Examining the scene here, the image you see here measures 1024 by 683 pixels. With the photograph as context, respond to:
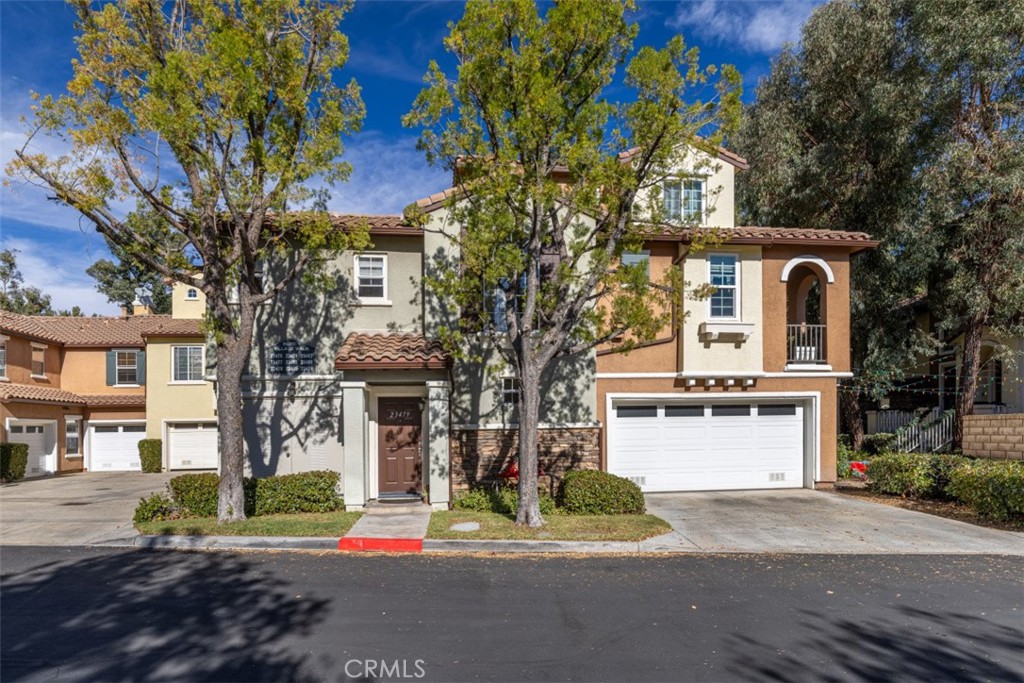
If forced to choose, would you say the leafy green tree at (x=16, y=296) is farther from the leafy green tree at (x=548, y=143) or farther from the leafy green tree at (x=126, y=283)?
the leafy green tree at (x=548, y=143)

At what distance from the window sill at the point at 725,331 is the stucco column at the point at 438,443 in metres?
6.36

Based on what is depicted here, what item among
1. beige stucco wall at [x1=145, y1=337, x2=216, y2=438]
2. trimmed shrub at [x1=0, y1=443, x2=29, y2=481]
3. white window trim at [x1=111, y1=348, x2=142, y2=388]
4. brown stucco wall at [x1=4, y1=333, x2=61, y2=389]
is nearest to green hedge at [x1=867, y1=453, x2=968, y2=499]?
beige stucco wall at [x1=145, y1=337, x2=216, y2=438]

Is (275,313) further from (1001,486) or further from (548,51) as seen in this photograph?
(1001,486)

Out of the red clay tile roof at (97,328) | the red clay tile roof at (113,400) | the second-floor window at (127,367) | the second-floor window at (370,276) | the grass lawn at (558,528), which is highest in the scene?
the second-floor window at (370,276)

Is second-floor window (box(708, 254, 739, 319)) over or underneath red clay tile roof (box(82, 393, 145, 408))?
over

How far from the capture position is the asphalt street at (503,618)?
17.2ft

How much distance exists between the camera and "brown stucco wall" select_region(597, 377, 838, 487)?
555 inches

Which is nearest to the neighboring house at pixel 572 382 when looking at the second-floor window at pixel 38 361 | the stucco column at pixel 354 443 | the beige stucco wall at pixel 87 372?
the stucco column at pixel 354 443

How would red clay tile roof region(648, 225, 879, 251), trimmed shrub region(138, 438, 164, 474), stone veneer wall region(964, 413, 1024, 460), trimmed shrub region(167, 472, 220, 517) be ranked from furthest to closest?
trimmed shrub region(138, 438, 164, 474) → red clay tile roof region(648, 225, 879, 251) → stone veneer wall region(964, 413, 1024, 460) → trimmed shrub region(167, 472, 220, 517)

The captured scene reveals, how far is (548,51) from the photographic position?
986 cm

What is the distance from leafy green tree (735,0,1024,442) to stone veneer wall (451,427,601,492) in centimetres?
1123

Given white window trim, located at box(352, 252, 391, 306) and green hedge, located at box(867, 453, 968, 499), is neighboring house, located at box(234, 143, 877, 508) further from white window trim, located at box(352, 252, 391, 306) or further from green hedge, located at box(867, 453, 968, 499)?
green hedge, located at box(867, 453, 968, 499)

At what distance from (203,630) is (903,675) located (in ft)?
21.9

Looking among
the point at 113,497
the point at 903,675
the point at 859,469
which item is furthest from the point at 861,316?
the point at 113,497
